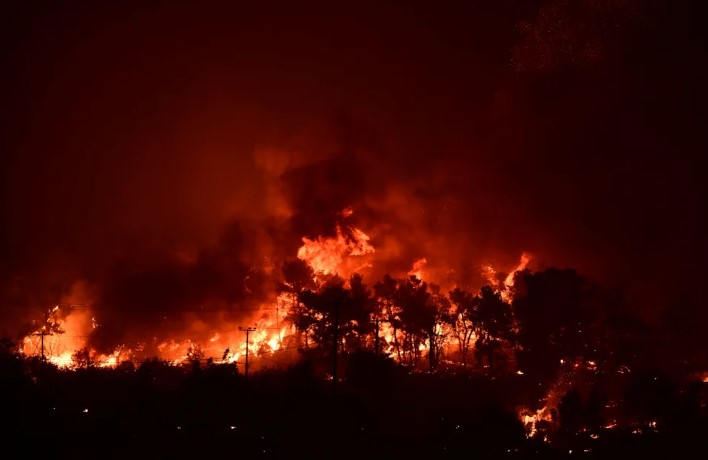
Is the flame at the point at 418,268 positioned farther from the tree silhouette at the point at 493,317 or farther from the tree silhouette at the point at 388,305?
the tree silhouette at the point at 493,317

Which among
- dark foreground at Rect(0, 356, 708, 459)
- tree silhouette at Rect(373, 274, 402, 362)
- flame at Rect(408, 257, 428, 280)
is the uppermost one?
flame at Rect(408, 257, 428, 280)

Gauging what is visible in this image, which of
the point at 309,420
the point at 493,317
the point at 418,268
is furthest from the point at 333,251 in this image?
the point at 309,420

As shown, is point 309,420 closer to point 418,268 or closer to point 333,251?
point 333,251

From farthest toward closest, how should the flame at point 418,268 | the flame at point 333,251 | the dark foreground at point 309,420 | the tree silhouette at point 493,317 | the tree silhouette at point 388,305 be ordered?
the flame at point 418,268
the flame at point 333,251
the tree silhouette at point 388,305
the tree silhouette at point 493,317
the dark foreground at point 309,420

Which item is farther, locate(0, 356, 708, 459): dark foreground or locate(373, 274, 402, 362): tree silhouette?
locate(373, 274, 402, 362): tree silhouette

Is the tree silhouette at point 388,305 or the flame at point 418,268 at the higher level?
the flame at point 418,268

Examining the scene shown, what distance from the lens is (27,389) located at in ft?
94.5

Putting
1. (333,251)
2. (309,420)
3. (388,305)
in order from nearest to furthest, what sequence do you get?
(309,420) → (388,305) → (333,251)

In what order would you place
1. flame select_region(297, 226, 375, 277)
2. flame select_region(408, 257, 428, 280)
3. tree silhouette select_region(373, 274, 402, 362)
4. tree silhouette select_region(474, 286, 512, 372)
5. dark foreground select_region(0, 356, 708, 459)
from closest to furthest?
dark foreground select_region(0, 356, 708, 459), tree silhouette select_region(474, 286, 512, 372), tree silhouette select_region(373, 274, 402, 362), flame select_region(297, 226, 375, 277), flame select_region(408, 257, 428, 280)

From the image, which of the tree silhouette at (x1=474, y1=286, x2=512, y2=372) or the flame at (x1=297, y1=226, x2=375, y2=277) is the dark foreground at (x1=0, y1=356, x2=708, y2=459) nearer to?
the tree silhouette at (x1=474, y1=286, x2=512, y2=372)

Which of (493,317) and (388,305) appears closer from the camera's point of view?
(493,317)

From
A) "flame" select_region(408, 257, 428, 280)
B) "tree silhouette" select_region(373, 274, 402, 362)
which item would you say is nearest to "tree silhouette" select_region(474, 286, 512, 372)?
"tree silhouette" select_region(373, 274, 402, 362)

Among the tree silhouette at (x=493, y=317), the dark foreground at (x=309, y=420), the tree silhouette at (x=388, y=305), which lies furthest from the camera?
the tree silhouette at (x=388, y=305)

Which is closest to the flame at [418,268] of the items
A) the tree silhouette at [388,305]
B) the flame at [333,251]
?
the flame at [333,251]
